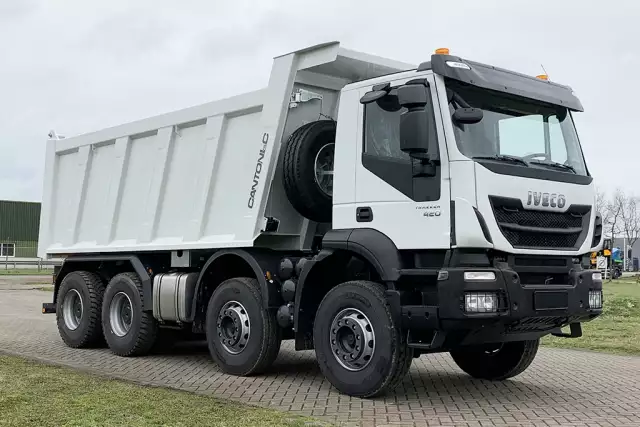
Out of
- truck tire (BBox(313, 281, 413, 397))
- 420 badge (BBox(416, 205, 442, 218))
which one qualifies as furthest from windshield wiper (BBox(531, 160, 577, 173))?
truck tire (BBox(313, 281, 413, 397))

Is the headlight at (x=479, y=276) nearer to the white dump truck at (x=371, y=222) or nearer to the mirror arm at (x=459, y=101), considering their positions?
the white dump truck at (x=371, y=222)

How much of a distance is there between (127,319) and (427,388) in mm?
4799

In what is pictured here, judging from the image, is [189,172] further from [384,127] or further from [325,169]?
[384,127]

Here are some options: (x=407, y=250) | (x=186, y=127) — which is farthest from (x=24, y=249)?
(x=407, y=250)

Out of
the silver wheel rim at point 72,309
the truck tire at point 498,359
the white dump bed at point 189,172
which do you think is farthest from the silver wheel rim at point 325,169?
the silver wheel rim at point 72,309

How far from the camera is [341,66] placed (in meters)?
8.84

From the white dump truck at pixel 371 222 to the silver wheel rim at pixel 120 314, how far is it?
16cm

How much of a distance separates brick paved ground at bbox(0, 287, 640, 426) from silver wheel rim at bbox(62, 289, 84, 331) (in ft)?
1.32

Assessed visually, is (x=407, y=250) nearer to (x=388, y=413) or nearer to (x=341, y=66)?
(x=388, y=413)

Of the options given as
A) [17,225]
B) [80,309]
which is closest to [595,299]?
[80,309]

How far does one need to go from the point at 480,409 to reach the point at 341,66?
401 cm

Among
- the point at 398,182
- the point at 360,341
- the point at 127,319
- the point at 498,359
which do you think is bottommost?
the point at 498,359

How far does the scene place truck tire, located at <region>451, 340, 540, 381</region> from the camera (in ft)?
28.5

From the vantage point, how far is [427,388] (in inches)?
334
